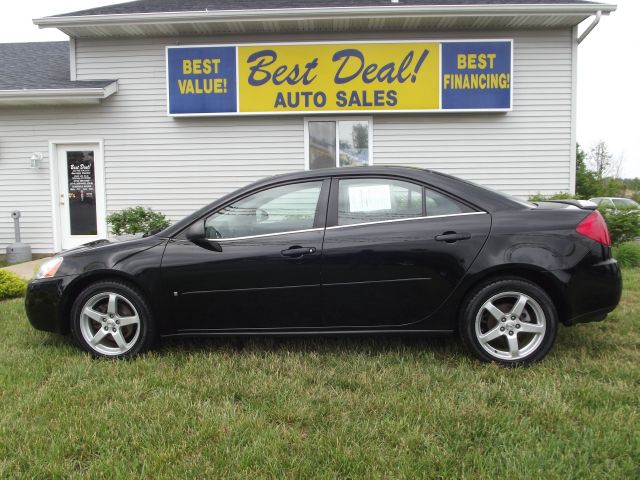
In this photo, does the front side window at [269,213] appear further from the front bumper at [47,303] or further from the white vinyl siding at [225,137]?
→ the white vinyl siding at [225,137]

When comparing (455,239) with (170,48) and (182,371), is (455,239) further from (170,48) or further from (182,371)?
(170,48)

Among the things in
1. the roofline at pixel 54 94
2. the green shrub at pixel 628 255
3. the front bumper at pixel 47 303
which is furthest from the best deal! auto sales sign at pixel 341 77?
the front bumper at pixel 47 303

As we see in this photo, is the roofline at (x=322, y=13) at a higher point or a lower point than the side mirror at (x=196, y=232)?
higher

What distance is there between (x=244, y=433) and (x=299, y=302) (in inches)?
45.0

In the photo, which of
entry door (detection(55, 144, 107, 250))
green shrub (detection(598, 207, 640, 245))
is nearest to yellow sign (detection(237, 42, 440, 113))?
entry door (detection(55, 144, 107, 250))

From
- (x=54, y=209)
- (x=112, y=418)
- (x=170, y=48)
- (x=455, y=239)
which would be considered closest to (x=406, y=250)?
(x=455, y=239)

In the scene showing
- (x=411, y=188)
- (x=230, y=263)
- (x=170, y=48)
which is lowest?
(x=230, y=263)

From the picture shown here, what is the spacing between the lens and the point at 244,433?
2562 mm

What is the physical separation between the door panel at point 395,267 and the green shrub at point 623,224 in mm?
5435

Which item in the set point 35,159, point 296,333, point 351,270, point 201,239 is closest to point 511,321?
point 351,270

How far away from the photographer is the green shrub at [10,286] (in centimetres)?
603

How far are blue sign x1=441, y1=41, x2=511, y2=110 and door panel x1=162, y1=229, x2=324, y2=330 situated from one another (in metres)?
6.14

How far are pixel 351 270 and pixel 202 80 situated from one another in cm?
654

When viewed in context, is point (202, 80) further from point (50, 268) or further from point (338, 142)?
point (50, 268)
